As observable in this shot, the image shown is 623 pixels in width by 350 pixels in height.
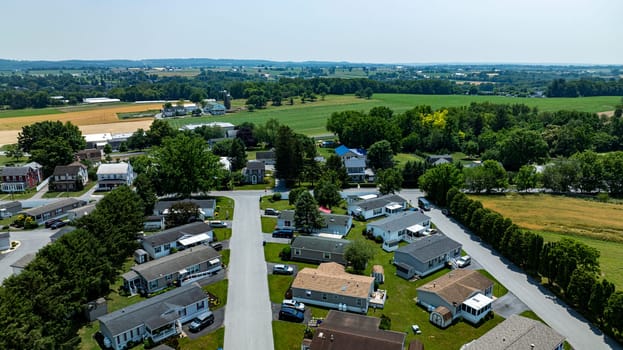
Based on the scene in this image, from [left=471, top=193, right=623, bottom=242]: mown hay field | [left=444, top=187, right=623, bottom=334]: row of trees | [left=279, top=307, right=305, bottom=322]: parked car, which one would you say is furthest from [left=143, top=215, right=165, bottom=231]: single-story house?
[left=471, top=193, right=623, bottom=242]: mown hay field

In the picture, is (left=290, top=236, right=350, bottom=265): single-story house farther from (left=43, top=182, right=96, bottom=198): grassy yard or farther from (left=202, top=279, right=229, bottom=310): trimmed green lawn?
(left=43, top=182, right=96, bottom=198): grassy yard

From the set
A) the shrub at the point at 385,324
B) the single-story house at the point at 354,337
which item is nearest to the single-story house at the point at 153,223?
the single-story house at the point at 354,337

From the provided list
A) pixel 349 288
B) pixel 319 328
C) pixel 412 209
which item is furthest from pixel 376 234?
pixel 319 328

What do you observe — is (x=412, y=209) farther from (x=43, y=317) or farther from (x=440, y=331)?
(x=43, y=317)

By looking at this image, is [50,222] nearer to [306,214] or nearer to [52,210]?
[52,210]

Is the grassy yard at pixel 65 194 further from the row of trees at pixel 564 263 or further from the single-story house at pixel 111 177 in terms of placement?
the row of trees at pixel 564 263

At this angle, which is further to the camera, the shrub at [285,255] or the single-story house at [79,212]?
the single-story house at [79,212]
